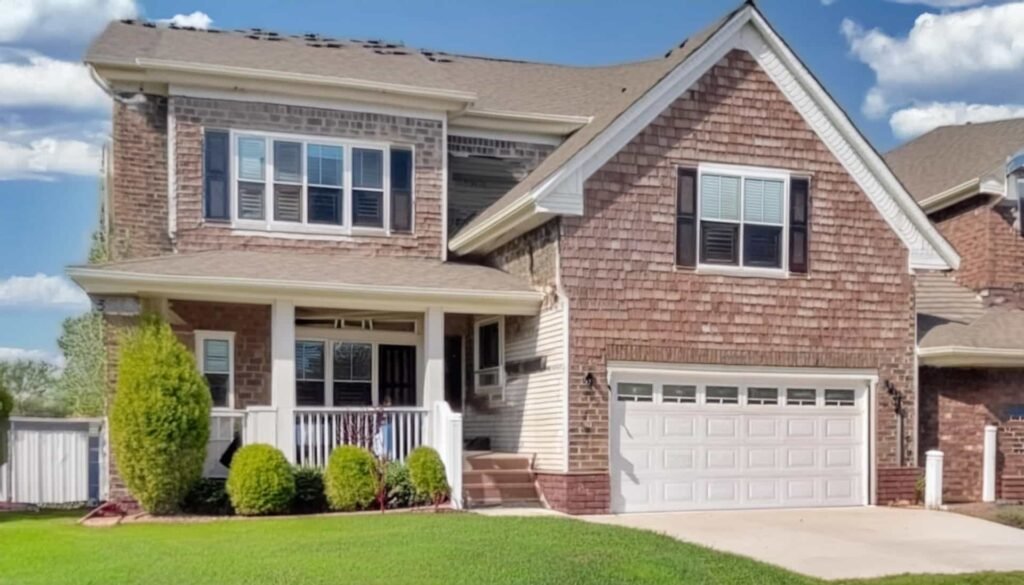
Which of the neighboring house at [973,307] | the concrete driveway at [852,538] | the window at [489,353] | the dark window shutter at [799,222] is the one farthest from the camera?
the window at [489,353]

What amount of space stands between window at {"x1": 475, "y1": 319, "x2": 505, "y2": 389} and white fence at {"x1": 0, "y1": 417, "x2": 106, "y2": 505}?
612 centimetres

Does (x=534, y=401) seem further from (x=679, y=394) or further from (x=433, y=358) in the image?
(x=679, y=394)

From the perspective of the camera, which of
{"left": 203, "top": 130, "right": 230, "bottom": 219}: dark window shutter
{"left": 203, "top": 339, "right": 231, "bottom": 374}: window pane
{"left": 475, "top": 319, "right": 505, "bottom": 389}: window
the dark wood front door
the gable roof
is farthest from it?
the gable roof

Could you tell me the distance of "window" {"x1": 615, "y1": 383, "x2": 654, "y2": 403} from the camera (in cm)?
1570

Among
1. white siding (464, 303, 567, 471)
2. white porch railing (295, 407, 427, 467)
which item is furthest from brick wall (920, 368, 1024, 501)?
white porch railing (295, 407, 427, 467)

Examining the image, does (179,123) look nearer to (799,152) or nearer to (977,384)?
(799,152)

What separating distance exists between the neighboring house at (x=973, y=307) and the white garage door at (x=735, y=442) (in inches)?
66.6

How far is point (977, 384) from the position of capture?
17.6 meters

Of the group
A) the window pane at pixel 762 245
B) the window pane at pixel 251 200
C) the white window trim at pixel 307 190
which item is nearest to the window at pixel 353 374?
the white window trim at pixel 307 190

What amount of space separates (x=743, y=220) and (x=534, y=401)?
4.17m

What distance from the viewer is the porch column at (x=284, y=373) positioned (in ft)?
49.3

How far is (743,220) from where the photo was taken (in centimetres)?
1636

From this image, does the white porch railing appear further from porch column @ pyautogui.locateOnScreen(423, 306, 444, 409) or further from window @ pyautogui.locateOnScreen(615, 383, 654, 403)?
window @ pyautogui.locateOnScreen(615, 383, 654, 403)

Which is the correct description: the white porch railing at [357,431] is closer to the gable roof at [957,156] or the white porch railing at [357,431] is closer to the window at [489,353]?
the window at [489,353]
